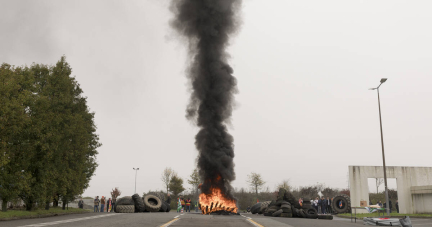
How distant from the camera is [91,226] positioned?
11969mm

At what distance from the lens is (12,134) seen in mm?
22266

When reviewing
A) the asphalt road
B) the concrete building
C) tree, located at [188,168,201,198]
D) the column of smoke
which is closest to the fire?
the column of smoke

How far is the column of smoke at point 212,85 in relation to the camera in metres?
32.8

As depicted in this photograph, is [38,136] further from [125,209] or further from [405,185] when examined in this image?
[405,185]

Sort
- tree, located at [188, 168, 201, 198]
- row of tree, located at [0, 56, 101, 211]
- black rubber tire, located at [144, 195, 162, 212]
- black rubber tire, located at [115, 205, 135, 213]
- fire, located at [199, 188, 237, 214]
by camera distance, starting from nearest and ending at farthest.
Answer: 1. row of tree, located at [0, 56, 101, 211]
2. fire, located at [199, 188, 237, 214]
3. black rubber tire, located at [115, 205, 135, 213]
4. black rubber tire, located at [144, 195, 162, 212]
5. tree, located at [188, 168, 201, 198]

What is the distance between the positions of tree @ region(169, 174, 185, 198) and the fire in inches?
1736

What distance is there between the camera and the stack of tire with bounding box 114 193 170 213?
2988 cm

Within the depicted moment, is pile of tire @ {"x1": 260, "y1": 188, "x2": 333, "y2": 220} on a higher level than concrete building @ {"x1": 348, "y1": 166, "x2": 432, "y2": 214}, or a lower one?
lower

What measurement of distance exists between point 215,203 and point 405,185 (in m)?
20.1

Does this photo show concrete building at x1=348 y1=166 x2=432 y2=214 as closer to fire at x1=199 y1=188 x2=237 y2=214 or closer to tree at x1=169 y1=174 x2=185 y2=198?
fire at x1=199 y1=188 x2=237 y2=214

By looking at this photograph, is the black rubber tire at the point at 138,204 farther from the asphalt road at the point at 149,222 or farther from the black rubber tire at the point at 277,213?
the asphalt road at the point at 149,222

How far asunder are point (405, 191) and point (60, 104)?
113 feet

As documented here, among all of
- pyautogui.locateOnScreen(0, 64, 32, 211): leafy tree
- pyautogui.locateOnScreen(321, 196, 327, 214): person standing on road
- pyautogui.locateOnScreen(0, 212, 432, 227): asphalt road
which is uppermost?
pyautogui.locateOnScreen(0, 64, 32, 211): leafy tree

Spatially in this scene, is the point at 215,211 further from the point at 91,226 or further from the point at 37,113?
the point at 91,226
